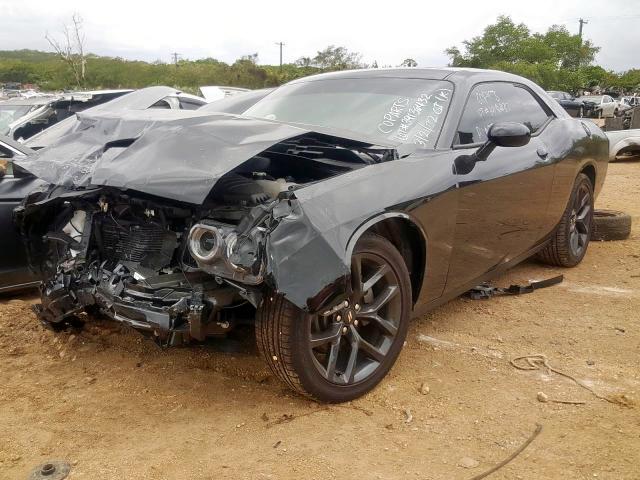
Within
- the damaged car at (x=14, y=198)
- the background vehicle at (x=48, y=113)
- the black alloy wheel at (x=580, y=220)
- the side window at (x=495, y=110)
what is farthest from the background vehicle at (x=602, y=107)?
the damaged car at (x=14, y=198)

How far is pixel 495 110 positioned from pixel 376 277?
1.86 m

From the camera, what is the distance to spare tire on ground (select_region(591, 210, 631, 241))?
6148mm

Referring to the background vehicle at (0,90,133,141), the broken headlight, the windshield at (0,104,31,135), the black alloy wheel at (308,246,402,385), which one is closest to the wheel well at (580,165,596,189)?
the black alloy wheel at (308,246,402,385)

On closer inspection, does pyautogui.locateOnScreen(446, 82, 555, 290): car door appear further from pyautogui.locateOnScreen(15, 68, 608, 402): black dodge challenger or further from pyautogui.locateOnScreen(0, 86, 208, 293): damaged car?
pyautogui.locateOnScreen(0, 86, 208, 293): damaged car

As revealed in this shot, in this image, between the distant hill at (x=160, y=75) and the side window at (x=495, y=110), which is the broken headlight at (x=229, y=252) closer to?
the side window at (x=495, y=110)

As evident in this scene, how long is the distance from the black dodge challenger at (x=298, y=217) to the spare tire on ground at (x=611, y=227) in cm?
247

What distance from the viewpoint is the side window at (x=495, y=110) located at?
3.70 m

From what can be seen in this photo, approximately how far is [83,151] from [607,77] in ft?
230

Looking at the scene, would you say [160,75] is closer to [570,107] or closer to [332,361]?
[570,107]

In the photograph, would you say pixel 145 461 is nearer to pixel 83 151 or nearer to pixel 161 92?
Answer: pixel 83 151

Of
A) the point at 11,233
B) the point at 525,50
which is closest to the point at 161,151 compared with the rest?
the point at 11,233

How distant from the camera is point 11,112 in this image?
1004 cm

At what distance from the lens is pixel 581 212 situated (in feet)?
17.6

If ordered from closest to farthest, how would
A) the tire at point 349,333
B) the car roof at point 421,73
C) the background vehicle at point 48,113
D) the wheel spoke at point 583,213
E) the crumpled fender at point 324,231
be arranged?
the crumpled fender at point 324,231
the tire at point 349,333
the car roof at point 421,73
the wheel spoke at point 583,213
the background vehicle at point 48,113
